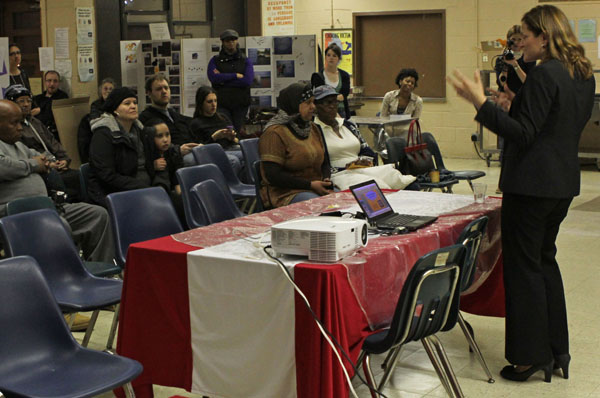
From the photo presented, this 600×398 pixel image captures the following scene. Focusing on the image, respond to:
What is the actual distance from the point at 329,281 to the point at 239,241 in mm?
656

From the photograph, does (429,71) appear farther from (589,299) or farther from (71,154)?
(589,299)

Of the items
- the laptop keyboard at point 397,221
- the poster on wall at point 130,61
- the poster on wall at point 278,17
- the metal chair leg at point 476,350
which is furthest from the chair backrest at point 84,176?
the poster on wall at point 278,17

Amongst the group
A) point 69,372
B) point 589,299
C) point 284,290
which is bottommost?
point 589,299

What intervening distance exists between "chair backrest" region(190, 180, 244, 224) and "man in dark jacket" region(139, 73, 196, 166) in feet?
6.41

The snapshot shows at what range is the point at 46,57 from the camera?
10336mm

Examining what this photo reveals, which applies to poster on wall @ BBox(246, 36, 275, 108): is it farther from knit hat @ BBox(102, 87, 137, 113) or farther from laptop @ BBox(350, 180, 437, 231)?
laptop @ BBox(350, 180, 437, 231)

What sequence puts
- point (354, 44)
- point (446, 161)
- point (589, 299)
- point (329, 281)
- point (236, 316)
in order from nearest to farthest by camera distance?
point (329, 281)
point (236, 316)
point (589, 299)
point (446, 161)
point (354, 44)

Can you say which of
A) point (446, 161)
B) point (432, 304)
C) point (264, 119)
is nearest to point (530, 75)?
point (432, 304)

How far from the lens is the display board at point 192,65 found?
34.0 ft

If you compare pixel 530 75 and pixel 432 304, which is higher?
pixel 530 75

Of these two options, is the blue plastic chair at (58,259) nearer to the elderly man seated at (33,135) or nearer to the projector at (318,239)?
the projector at (318,239)

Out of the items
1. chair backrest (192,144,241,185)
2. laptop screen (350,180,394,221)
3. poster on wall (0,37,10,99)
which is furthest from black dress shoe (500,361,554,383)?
poster on wall (0,37,10,99)

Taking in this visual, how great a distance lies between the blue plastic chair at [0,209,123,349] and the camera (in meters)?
3.85

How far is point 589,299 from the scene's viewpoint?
17.3ft
